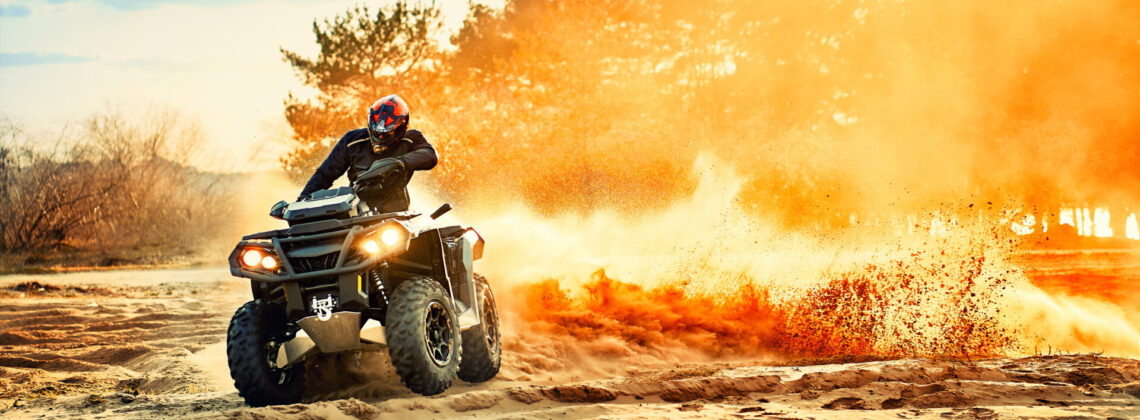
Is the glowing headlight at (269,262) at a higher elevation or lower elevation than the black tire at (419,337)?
higher

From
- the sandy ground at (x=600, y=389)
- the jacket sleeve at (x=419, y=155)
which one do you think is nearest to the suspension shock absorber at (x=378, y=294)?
the sandy ground at (x=600, y=389)

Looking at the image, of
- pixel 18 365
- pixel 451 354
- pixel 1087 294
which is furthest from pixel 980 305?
pixel 18 365

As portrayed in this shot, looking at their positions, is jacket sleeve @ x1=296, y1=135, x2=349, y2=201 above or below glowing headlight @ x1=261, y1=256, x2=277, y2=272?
above

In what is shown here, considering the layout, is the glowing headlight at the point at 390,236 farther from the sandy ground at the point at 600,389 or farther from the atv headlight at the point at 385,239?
the sandy ground at the point at 600,389

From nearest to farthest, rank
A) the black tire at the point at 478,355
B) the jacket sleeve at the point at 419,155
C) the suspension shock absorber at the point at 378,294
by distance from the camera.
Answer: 1. the suspension shock absorber at the point at 378,294
2. the jacket sleeve at the point at 419,155
3. the black tire at the point at 478,355

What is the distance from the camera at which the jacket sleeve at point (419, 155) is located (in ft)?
26.9

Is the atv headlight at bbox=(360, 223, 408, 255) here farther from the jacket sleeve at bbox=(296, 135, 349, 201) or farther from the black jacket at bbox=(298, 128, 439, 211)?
the jacket sleeve at bbox=(296, 135, 349, 201)

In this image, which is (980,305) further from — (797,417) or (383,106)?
(383,106)

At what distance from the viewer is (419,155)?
827 cm

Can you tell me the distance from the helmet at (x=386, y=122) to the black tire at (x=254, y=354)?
5.52 feet

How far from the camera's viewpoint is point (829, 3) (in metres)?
41.4

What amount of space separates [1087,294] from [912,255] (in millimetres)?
7240

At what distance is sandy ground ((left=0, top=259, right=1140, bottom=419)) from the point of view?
7.35 metres

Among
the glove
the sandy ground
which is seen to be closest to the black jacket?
the glove
